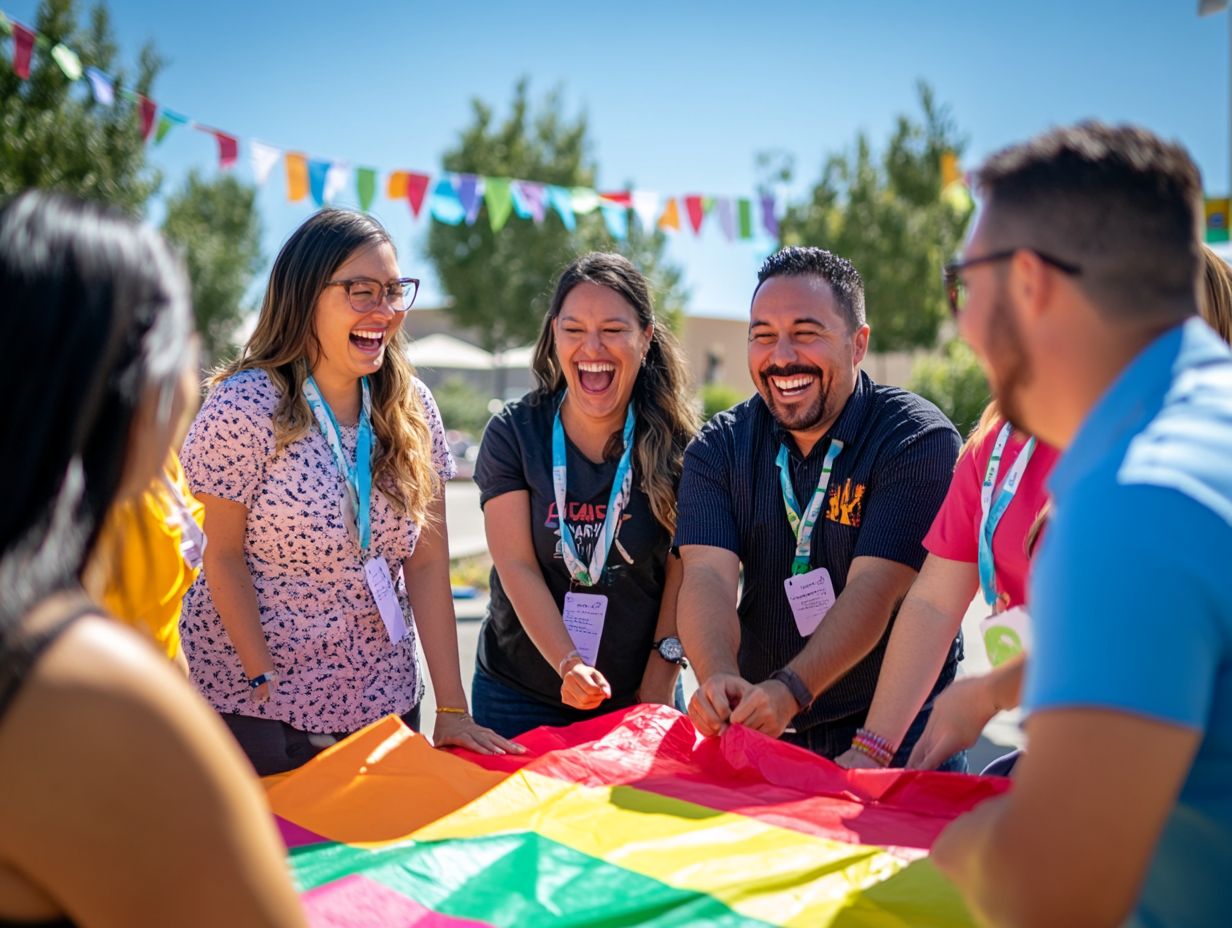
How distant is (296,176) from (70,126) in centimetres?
694

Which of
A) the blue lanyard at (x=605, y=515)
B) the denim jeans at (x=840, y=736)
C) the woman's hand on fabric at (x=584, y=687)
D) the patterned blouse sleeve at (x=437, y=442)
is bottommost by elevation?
the denim jeans at (x=840, y=736)

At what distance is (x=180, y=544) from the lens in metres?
2.10

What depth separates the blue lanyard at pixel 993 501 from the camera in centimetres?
219

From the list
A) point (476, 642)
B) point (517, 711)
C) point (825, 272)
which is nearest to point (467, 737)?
point (517, 711)

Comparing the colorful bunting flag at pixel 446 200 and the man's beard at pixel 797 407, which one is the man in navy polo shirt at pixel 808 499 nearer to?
the man's beard at pixel 797 407

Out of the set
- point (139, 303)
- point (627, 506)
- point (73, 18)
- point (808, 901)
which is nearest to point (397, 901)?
point (808, 901)

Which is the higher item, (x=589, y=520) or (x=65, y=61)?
(x=65, y=61)

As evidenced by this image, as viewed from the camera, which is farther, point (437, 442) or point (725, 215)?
point (725, 215)

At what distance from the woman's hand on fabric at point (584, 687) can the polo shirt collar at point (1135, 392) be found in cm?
177

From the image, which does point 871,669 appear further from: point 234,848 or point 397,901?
point 234,848

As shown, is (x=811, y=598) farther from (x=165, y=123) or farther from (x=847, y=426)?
(x=165, y=123)

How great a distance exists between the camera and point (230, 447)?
8.48ft

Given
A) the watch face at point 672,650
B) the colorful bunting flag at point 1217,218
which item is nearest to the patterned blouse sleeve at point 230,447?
the watch face at point 672,650

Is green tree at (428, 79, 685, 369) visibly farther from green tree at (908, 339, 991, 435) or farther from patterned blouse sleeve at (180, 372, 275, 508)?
patterned blouse sleeve at (180, 372, 275, 508)
